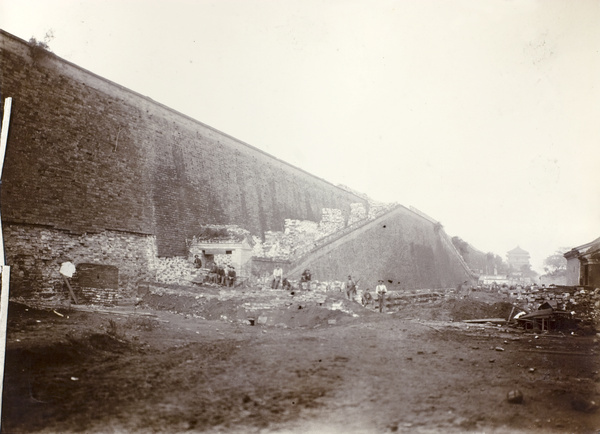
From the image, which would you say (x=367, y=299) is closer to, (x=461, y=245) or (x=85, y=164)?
(x=461, y=245)

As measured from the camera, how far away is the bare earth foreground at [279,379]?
3.32 m

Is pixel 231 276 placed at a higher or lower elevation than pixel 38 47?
lower

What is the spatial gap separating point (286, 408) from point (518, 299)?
7.29m

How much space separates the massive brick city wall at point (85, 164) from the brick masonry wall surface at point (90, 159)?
0.6 inches

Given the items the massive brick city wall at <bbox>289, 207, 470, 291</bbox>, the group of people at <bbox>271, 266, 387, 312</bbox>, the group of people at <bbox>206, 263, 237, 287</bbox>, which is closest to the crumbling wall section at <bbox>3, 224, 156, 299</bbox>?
the group of people at <bbox>206, 263, 237, 287</bbox>

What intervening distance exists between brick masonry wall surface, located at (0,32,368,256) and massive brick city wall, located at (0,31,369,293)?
0.01 m

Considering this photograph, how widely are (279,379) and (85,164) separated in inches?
176

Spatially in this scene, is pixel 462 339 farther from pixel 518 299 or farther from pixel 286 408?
pixel 518 299

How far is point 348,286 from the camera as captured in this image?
9.16 metres

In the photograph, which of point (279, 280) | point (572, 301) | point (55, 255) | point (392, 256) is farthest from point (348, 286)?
point (55, 255)

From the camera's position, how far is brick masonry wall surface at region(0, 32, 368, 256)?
5.47 metres

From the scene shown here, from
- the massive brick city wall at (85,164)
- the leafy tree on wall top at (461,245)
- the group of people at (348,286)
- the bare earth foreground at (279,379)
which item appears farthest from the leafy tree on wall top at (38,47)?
the leafy tree on wall top at (461,245)

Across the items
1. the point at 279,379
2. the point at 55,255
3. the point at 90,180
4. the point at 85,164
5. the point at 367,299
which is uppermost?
the point at 85,164

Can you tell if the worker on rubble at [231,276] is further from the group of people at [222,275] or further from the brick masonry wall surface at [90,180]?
the brick masonry wall surface at [90,180]
